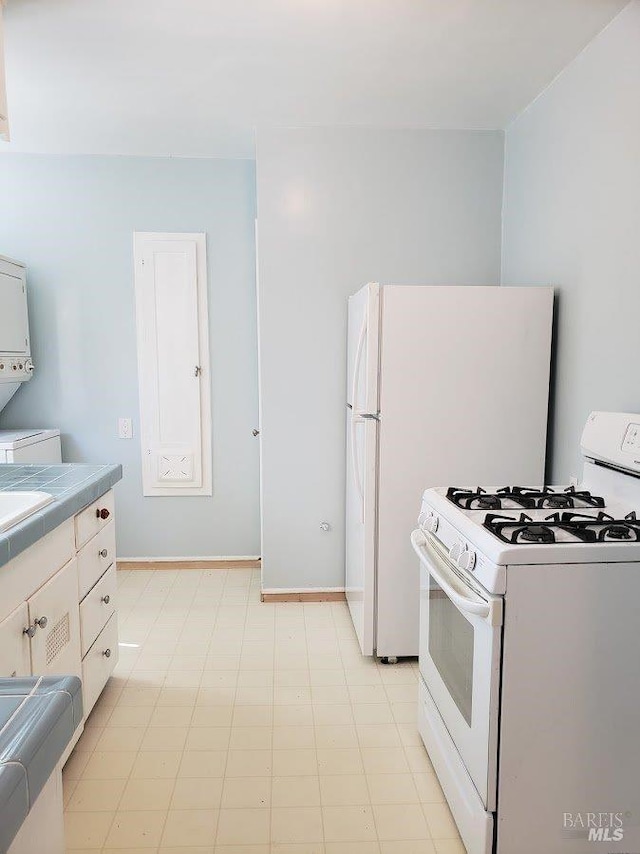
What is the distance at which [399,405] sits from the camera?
2514 millimetres

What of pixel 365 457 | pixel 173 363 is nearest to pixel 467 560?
pixel 365 457

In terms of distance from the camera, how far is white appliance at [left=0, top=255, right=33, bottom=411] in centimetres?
320

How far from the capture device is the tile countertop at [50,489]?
154 centimetres

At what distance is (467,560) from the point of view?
1.54 m

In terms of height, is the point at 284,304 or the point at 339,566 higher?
the point at 284,304

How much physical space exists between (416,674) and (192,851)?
48.6 inches

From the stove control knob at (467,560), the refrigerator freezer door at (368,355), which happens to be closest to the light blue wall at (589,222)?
the refrigerator freezer door at (368,355)

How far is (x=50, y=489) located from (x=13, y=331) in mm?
1657

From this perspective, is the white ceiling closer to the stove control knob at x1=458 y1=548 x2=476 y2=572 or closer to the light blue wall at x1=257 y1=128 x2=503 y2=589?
the light blue wall at x1=257 y1=128 x2=503 y2=589

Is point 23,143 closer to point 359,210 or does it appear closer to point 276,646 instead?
point 359,210

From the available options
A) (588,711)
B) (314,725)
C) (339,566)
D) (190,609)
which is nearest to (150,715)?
(314,725)

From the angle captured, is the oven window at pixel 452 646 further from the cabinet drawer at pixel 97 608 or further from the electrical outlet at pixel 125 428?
the electrical outlet at pixel 125 428

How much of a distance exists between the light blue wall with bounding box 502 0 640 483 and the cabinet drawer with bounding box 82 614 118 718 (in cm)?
199

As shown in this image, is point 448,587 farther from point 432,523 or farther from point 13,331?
point 13,331
